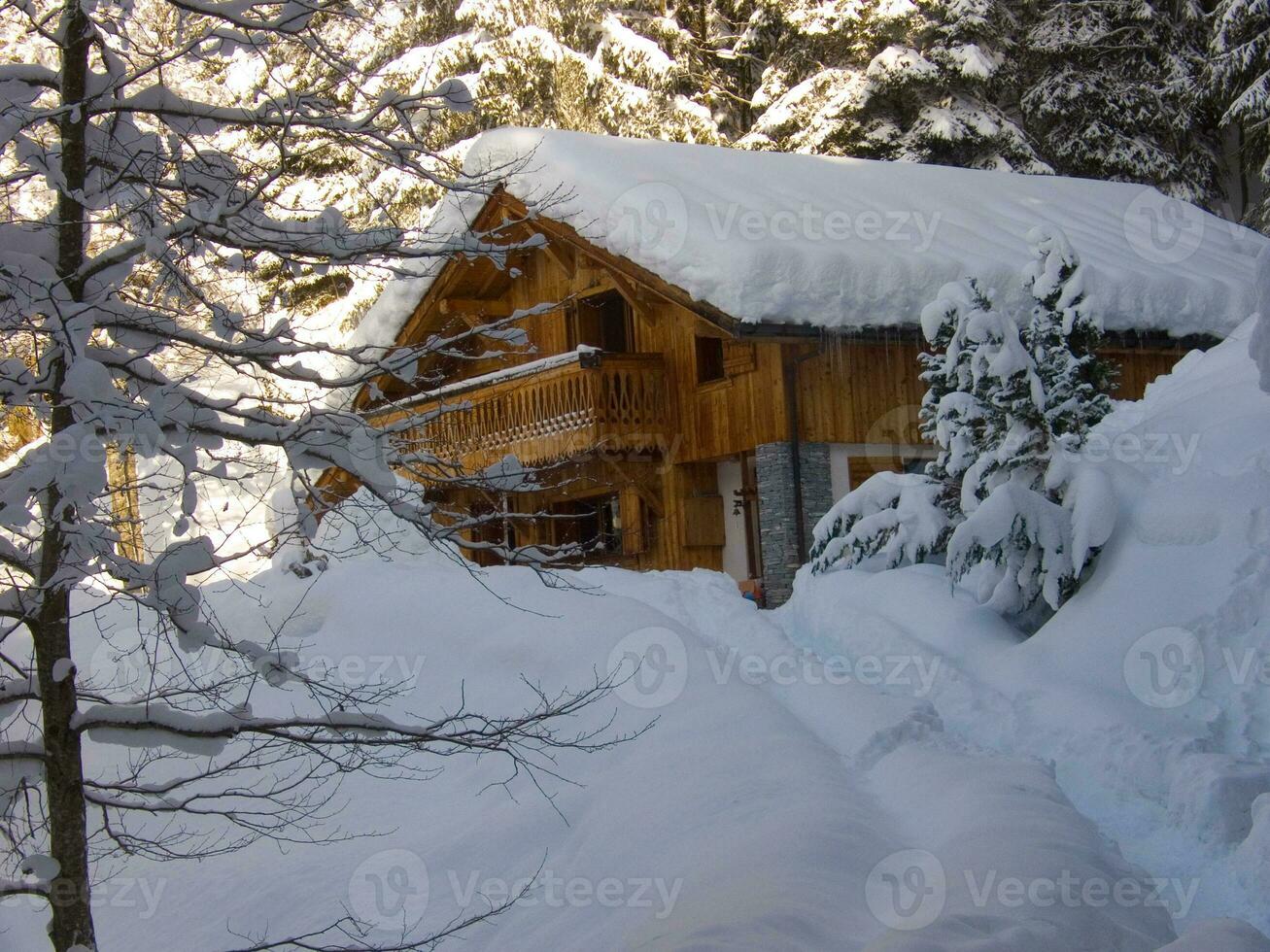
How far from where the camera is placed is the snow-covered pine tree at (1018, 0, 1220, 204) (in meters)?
28.4

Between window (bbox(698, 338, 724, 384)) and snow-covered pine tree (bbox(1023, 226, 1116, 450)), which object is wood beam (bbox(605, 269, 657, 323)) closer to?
window (bbox(698, 338, 724, 384))

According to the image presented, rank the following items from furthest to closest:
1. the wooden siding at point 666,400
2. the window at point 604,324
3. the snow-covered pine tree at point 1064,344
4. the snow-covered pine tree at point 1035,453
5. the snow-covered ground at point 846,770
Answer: the window at point 604,324 → the wooden siding at point 666,400 → the snow-covered pine tree at point 1064,344 → the snow-covered pine tree at point 1035,453 → the snow-covered ground at point 846,770

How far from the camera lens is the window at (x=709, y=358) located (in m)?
17.3

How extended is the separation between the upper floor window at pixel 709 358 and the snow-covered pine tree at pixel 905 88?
42.0 ft

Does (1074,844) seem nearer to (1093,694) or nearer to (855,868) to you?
(855,868)

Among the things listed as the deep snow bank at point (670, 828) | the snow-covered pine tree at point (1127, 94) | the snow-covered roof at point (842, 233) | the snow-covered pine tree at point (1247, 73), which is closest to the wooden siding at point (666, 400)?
the snow-covered roof at point (842, 233)

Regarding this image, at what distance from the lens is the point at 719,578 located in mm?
13516

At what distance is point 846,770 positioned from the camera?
27.2 feet

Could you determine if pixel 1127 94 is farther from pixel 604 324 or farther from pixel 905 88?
pixel 604 324

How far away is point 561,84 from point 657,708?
21725mm

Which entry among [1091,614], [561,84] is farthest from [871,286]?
[561,84]

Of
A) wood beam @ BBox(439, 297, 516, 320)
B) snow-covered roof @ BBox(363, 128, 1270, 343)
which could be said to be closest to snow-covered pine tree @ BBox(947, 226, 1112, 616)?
snow-covered roof @ BBox(363, 128, 1270, 343)

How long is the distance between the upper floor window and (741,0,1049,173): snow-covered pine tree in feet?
42.0

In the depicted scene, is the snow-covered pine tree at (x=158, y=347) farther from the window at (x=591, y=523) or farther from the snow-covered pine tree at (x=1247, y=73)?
the snow-covered pine tree at (x=1247, y=73)
